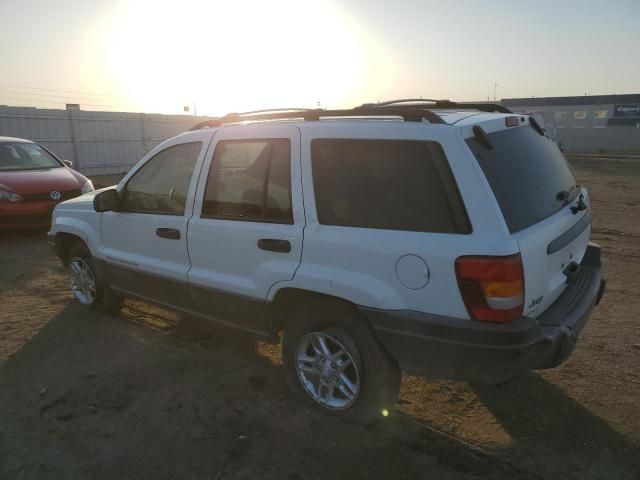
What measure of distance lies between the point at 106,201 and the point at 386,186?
260 cm

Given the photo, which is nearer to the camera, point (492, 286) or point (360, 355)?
point (492, 286)

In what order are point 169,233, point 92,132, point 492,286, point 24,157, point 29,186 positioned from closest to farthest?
point 492,286
point 169,233
point 29,186
point 24,157
point 92,132

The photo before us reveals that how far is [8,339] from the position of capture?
4484 millimetres

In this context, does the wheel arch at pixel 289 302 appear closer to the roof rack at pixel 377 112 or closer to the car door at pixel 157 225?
the car door at pixel 157 225

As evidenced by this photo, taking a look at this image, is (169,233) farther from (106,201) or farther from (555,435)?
(555,435)

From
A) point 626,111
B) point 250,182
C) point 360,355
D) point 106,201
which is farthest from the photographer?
point 626,111

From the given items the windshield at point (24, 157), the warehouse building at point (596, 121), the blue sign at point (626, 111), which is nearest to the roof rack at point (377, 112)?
the windshield at point (24, 157)

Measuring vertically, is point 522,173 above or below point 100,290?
above

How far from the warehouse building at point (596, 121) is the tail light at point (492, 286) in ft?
144

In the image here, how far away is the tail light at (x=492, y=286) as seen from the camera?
8.02 ft

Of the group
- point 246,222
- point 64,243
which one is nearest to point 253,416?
point 246,222

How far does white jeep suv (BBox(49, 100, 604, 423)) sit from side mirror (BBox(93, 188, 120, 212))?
48cm

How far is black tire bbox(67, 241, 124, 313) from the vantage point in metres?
4.88

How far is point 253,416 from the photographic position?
3.26 m
